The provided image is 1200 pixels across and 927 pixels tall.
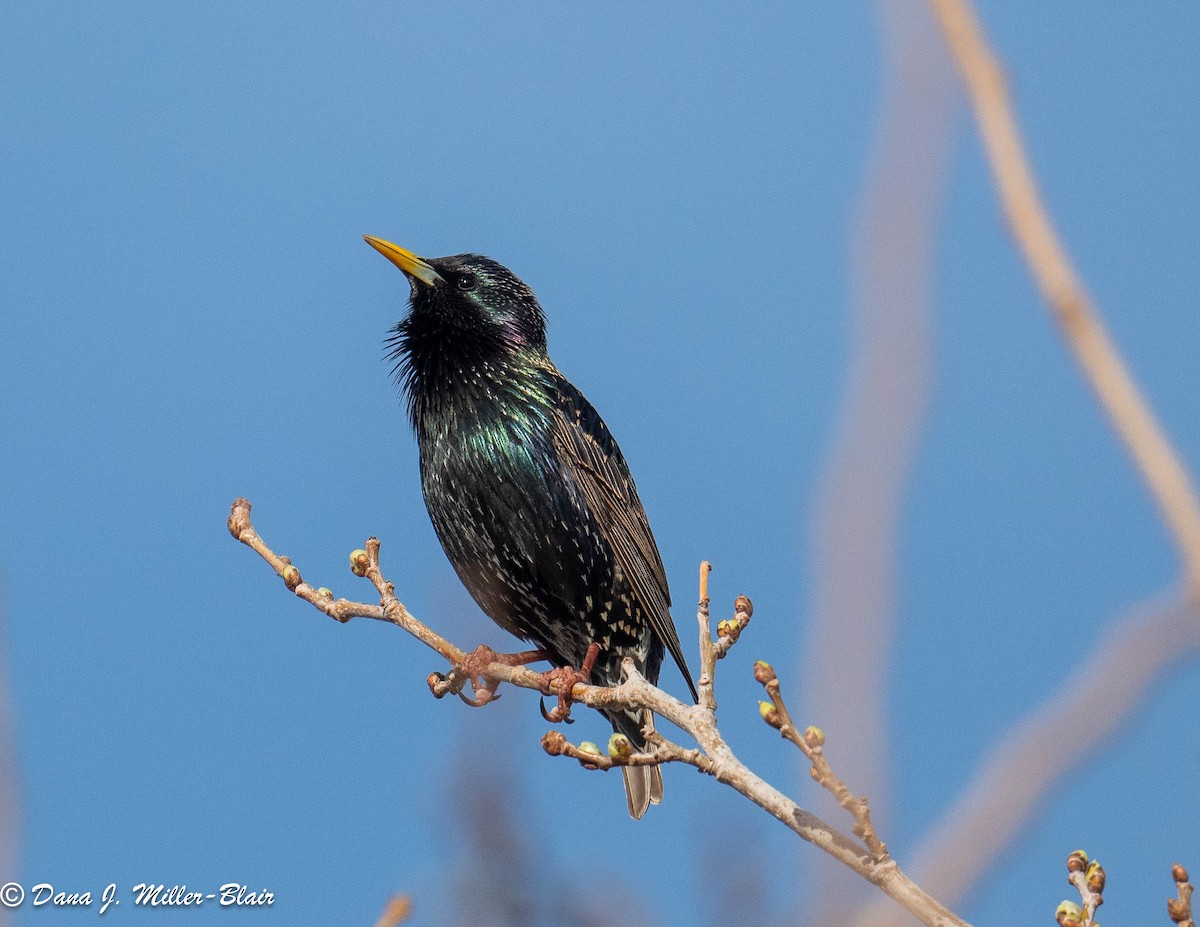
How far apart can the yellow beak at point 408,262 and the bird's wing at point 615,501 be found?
72 cm

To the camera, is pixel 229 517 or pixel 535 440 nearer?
pixel 229 517

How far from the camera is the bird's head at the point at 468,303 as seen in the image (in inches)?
239

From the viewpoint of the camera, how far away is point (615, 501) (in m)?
5.92

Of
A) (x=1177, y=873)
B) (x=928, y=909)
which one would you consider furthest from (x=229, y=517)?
(x=1177, y=873)

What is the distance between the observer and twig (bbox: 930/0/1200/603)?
Answer: 1143 mm

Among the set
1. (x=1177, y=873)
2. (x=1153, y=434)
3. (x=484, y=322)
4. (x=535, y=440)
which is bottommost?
(x=1177, y=873)

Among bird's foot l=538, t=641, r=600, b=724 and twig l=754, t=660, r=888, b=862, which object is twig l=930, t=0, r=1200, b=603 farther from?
bird's foot l=538, t=641, r=600, b=724

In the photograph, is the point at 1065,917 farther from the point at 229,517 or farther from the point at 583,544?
the point at 583,544

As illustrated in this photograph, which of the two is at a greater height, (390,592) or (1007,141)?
(390,592)

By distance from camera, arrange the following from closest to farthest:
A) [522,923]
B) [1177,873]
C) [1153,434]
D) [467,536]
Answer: [1153,434], [522,923], [1177,873], [467,536]

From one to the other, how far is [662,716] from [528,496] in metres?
2.12

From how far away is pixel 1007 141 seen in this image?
122cm

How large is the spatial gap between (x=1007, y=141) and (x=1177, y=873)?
5.00 feet

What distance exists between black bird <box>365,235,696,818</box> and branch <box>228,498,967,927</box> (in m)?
0.79
